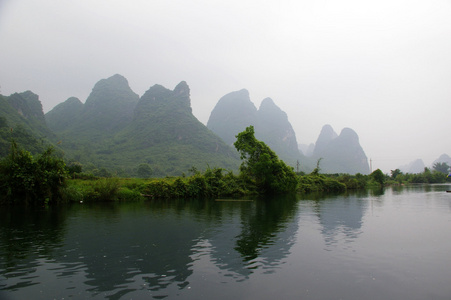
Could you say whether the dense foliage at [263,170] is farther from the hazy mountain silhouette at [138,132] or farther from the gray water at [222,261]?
the hazy mountain silhouette at [138,132]

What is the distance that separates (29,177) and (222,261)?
22.1 metres

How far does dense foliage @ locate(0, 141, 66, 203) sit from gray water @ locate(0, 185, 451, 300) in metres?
9.94

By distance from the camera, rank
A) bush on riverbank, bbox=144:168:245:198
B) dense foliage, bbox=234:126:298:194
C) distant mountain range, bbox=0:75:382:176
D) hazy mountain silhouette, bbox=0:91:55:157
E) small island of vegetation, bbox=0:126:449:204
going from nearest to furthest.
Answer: small island of vegetation, bbox=0:126:449:204 → bush on riverbank, bbox=144:168:245:198 → dense foliage, bbox=234:126:298:194 → hazy mountain silhouette, bbox=0:91:55:157 → distant mountain range, bbox=0:75:382:176

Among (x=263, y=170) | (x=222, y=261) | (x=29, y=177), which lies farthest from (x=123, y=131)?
(x=222, y=261)

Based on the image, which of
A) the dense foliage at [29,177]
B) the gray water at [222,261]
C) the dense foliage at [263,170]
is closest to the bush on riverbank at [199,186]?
the dense foliage at [263,170]

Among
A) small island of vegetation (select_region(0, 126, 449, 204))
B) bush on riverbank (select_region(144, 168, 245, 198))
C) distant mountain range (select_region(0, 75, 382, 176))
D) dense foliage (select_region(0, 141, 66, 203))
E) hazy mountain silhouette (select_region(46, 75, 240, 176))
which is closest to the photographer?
dense foliage (select_region(0, 141, 66, 203))

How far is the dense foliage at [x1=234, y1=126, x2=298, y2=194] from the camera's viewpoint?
151 ft

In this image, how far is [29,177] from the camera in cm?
2383

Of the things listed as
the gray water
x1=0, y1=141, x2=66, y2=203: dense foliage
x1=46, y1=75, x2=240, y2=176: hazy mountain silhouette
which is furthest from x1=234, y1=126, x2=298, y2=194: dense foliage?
x1=46, y1=75, x2=240, y2=176: hazy mountain silhouette

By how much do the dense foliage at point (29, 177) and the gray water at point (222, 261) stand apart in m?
9.94

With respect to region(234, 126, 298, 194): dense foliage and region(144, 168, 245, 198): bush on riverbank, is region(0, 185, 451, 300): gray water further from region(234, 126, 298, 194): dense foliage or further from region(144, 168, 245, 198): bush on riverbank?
region(234, 126, 298, 194): dense foliage

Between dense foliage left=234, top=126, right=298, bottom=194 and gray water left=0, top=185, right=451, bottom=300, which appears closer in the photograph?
gray water left=0, top=185, right=451, bottom=300

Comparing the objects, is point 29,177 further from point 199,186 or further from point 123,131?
point 123,131

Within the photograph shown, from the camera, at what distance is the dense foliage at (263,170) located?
151 feet
